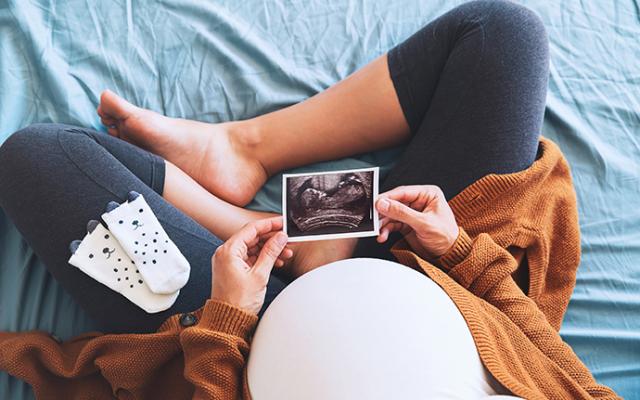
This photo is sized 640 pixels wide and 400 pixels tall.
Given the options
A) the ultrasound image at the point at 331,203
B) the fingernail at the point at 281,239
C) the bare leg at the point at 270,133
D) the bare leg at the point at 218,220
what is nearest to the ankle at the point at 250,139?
the bare leg at the point at 270,133

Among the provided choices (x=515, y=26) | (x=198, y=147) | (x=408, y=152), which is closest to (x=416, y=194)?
(x=408, y=152)

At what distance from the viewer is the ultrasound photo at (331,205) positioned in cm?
104

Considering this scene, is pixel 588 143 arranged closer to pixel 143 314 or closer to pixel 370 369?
pixel 370 369

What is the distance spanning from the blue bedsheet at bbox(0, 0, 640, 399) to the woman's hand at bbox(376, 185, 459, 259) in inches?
12.0

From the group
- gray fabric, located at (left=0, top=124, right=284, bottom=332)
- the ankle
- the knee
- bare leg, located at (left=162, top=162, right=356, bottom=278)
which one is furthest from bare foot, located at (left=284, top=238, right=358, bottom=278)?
the knee

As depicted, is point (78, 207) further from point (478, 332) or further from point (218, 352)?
point (478, 332)

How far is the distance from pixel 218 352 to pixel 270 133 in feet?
1.85

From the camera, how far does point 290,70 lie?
4.62 feet

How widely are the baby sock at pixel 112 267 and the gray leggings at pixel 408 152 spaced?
2 cm

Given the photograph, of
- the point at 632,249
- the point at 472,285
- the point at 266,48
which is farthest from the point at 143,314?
the point at 632,249

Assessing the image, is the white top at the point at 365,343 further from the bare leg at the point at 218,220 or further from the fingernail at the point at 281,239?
the bare leg at the point at 218,220

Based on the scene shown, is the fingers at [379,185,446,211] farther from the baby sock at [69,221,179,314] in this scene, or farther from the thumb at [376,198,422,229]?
the baby sock at [69,221,179,314]

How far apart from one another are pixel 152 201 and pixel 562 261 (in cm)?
78

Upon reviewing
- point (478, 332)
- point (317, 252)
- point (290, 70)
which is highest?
point (290, 70)
